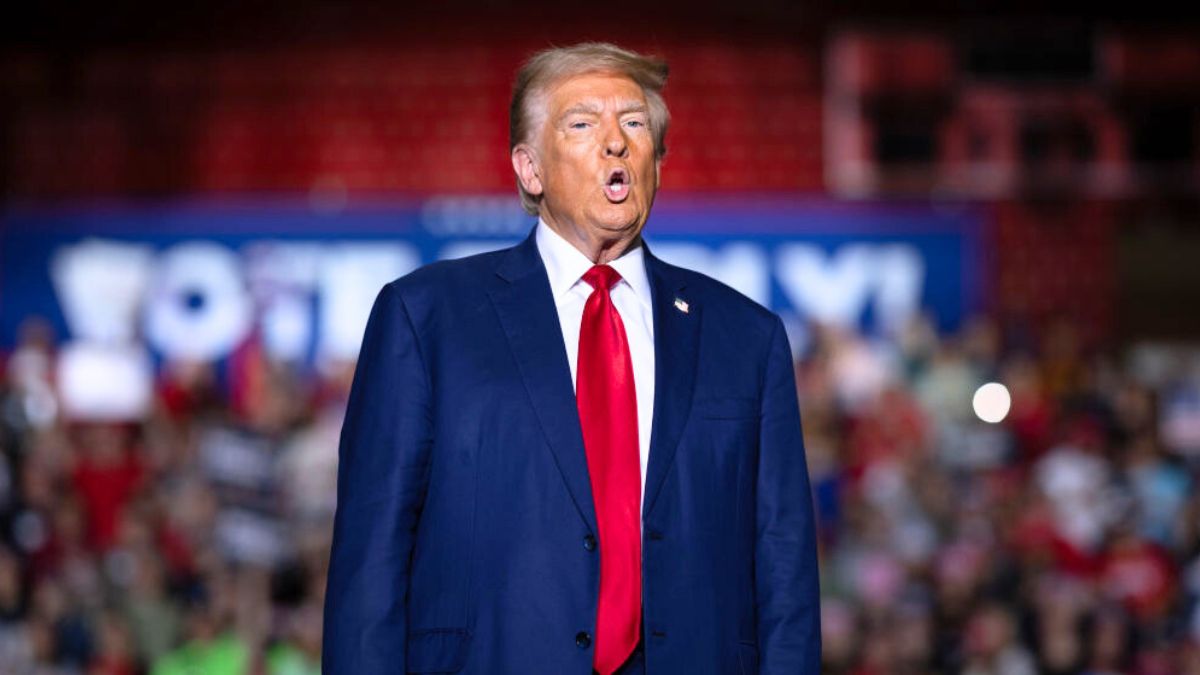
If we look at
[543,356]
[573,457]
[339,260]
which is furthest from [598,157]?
[339,260]

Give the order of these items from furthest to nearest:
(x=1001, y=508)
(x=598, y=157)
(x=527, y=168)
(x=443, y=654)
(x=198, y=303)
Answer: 1. (x=198, y=303)
2. (x=1001, y=508)
3. (x=527, y=168)
4. (x=598, y=157)
5. (x=443, y=654)

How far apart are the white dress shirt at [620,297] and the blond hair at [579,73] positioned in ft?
0.35

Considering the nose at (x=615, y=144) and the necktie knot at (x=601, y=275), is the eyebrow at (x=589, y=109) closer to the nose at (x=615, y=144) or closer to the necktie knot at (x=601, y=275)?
the nose at (x=615, y=144)

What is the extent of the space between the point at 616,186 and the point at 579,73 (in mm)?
162

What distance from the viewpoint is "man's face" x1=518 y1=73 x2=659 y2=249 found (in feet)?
6.91

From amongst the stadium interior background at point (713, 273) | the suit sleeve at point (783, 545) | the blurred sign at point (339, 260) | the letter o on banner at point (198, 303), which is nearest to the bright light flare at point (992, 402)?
the stadium interior background at point (713, 273)

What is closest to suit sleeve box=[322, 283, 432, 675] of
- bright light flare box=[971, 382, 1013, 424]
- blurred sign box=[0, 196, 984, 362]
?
bright light flare box=[971, 382, 1013, 424]

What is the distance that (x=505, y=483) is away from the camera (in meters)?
2.02

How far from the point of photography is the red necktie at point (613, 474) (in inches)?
79.3

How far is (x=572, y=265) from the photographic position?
2160mm

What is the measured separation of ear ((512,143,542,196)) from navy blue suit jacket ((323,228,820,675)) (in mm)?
124

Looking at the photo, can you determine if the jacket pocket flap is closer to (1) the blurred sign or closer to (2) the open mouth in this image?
(2) the open mouth

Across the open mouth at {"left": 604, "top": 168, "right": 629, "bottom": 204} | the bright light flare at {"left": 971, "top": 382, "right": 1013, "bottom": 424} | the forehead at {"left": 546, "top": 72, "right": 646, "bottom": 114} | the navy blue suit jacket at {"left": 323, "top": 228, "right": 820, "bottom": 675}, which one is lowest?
the bright light flare at {"left": 971, "top": 382, "right": 1013, "bottom": 424}

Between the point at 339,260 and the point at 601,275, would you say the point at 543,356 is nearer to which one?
the point at 601,275
